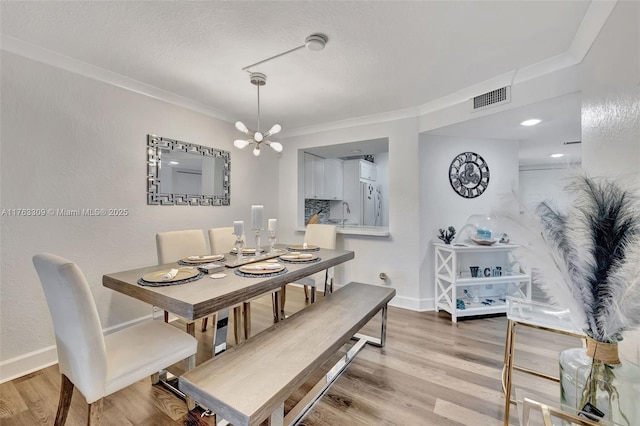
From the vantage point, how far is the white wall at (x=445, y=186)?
330 centimetres

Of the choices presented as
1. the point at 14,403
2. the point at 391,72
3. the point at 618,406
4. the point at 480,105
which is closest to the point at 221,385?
the point at 618,406

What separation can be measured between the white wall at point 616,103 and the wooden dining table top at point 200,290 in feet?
5.81

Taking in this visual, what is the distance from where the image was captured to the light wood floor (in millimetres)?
1561

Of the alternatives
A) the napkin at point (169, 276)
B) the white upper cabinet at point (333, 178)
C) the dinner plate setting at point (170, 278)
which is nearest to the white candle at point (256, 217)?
the dinner plate setting at point (170, 278)

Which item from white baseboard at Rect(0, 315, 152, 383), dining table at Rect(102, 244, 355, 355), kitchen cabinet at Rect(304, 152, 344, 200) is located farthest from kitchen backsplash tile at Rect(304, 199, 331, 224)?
white baseboard at Rect(0, 315, 152, 383)

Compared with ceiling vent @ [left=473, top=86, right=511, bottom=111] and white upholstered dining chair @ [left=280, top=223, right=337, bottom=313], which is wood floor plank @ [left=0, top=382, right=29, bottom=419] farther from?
ceiling vent @ [left=473, top=86, right=511, bottom=111]

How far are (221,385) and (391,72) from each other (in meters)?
2.63

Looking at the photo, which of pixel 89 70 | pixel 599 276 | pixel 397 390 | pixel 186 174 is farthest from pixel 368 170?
pixel 599 276

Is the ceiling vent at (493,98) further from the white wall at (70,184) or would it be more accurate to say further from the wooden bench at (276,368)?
the white wall at (70,184)

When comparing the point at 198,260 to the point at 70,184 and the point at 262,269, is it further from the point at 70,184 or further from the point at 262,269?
the point at 70,184

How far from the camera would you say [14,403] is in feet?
5.45

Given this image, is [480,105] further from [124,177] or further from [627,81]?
[124,177]

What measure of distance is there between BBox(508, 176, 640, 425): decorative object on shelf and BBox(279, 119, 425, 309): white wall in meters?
2.20

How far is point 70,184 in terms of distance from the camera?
7.29 ft
